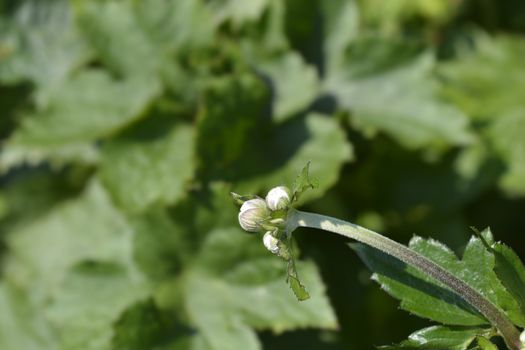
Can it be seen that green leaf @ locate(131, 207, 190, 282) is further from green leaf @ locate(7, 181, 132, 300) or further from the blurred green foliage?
green leaf @ locate(7, 181, 132, 300)

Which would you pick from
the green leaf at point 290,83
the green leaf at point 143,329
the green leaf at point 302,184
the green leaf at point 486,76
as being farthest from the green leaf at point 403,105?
the green leaf at point 302,184

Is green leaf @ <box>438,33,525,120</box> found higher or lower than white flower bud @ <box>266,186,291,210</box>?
higher

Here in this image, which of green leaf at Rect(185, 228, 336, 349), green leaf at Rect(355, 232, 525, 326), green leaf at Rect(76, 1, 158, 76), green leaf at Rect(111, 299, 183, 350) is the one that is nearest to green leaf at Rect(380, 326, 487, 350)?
green leaf at Rect(355, 232, 525, 326)

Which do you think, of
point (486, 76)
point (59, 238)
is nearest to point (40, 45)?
point (59, 238)

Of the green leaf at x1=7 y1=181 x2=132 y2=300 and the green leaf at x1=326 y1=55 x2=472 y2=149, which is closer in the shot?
the green leaf at x1=326 y1=55 x2=472 y2=149

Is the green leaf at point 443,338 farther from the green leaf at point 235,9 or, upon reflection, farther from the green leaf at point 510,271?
the green leaf at point 235,9

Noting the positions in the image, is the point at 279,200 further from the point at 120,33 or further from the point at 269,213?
the point at 120,33

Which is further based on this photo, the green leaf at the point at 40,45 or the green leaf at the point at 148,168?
the green leaf at the point at 40,45
